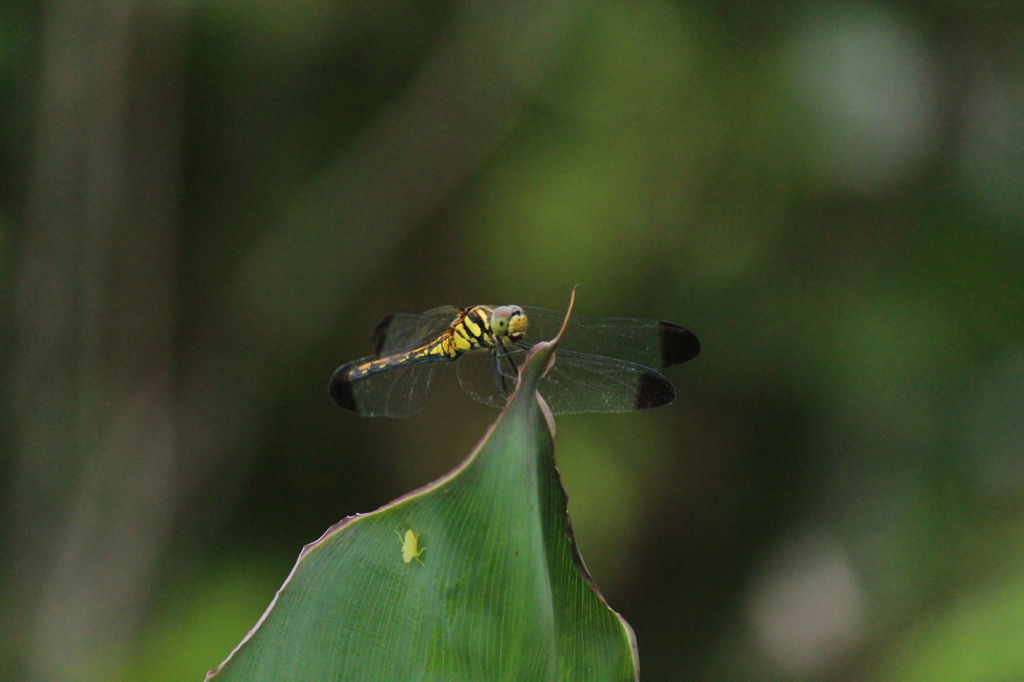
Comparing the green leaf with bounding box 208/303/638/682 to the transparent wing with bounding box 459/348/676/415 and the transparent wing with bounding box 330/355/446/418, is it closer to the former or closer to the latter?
the transparent wing with bounding box 459/348/676/415

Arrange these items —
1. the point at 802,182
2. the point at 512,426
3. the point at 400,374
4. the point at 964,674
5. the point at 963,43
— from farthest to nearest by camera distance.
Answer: the point at 802,182
the point at 963,43
the point at 964,674
the point at 400,374
the point at 512,426

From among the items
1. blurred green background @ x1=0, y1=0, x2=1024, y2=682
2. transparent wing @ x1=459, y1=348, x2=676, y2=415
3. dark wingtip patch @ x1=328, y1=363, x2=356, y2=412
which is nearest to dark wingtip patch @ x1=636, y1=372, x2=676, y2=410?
transparent wing @ x1=459, y1=348, x2=676, y2=415

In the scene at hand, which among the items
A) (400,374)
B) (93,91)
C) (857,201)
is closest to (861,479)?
(857,201)

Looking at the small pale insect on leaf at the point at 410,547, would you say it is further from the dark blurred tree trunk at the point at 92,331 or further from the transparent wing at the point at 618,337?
the dark blurred tree trunk at the point at 92,331

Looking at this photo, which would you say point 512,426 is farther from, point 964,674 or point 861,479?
A: point 861,479

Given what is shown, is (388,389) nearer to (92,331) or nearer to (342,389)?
(342,389)

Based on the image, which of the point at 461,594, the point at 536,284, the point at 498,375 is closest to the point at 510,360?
the point at 498,375

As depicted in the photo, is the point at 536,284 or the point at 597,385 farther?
the point at 536,284
